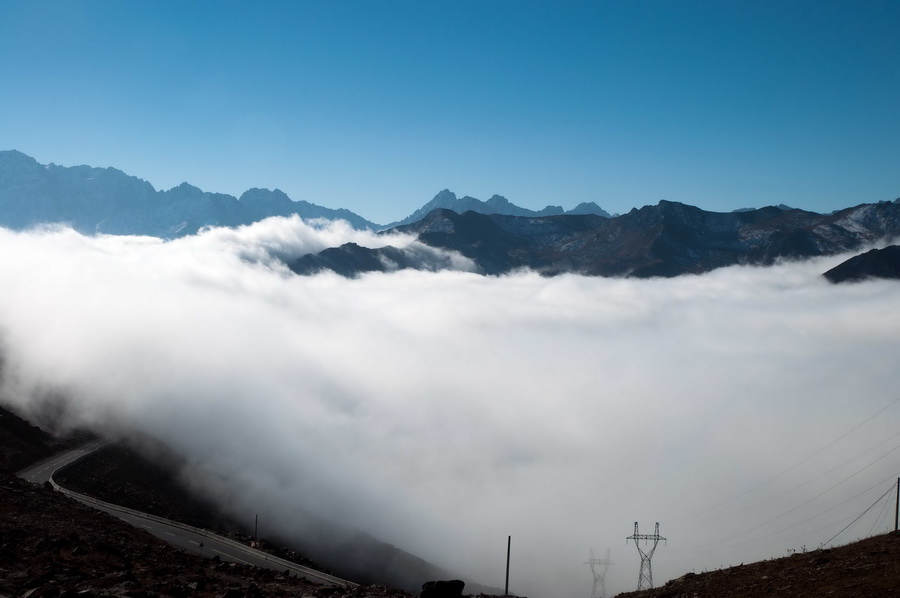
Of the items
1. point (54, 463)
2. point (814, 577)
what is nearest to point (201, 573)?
point (814, 577)

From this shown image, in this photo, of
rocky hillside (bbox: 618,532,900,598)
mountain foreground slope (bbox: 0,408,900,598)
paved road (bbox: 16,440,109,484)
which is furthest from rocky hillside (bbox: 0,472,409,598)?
paved road (bbox: 16,440,109,484)

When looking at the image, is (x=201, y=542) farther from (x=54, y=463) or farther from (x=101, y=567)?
(x=54, y=463)

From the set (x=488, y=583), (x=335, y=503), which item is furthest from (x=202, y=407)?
(x=488, y=583)

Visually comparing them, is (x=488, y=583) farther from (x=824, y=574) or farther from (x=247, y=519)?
(x=824, y=574)

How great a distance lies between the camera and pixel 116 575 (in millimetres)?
30344

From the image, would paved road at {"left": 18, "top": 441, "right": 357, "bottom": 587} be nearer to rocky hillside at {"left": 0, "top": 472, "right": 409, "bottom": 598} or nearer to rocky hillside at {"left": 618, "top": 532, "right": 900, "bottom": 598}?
rocky hillside at {"left": 0, "top": 472, "right": 409, "bottom": 598}

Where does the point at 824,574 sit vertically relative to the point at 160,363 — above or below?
below

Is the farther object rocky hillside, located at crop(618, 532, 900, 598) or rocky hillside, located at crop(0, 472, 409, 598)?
rocky hillside, located at crop(0, 472, 409, 598)

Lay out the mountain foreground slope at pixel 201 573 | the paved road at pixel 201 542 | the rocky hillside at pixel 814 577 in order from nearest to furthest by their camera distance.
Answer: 1. the rocky hillside at pixel 814 577
2. the mountain foreground slope at pixel 201 573
3. the paved road at pixel 201 542

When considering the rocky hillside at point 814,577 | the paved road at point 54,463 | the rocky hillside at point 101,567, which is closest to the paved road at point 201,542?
the paved road at point 54,463

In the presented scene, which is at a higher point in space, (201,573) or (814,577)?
(814,577)

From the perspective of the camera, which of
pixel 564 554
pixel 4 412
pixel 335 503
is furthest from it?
pixel 564 554

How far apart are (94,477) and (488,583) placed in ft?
337

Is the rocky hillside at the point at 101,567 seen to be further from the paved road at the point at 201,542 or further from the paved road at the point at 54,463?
the paved road at the point at 54,463
